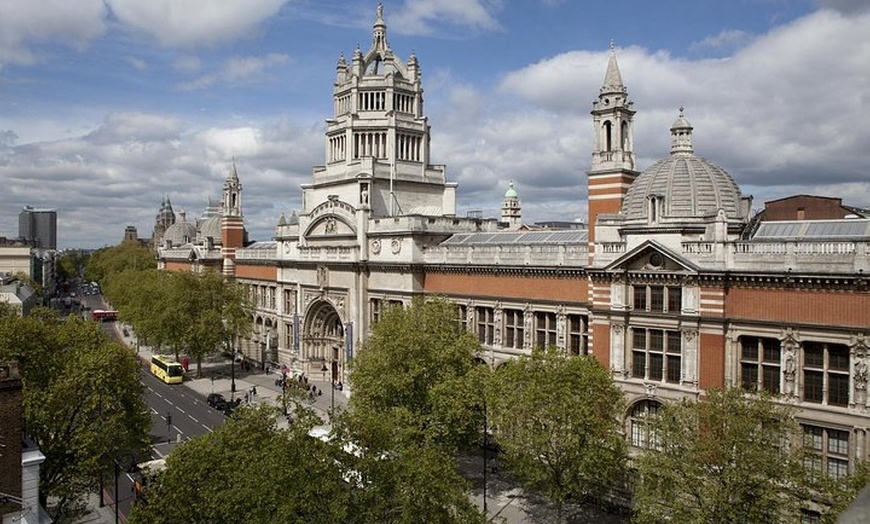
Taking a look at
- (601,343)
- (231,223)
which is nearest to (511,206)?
(231,223)

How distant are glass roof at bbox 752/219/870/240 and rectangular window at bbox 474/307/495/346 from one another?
67.1ft

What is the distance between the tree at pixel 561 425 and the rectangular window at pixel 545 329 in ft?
39.7

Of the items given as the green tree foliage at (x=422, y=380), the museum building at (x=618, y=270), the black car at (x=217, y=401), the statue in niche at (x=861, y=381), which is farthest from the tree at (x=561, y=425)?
the black car at (x=217, y=401)

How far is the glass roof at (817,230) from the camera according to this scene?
111 feet

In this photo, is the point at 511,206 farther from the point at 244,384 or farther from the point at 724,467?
the point at 724,467

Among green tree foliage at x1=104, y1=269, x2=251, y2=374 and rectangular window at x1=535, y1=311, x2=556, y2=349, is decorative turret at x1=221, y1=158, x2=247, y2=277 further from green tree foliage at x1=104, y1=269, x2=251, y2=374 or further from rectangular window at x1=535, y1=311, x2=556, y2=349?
rectangular window at x1=535, y1=311, x2=556, y2=349

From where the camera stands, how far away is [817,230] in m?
35.9

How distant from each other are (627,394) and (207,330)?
48678 mm

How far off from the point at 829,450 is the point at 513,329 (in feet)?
74.2

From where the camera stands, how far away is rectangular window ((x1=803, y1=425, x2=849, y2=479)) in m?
31.6

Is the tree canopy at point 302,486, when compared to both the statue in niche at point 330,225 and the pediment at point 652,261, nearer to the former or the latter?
the pediment at point 652,261

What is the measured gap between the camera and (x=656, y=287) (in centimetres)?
3791

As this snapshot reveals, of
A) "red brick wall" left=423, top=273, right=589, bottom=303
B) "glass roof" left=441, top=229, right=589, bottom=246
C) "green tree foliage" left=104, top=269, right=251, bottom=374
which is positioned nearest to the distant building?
"glass roof" left=441, top=229, right=589, bottom=246

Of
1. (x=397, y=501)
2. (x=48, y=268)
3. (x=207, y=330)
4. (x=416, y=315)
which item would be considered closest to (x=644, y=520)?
(x=397, y=501)
